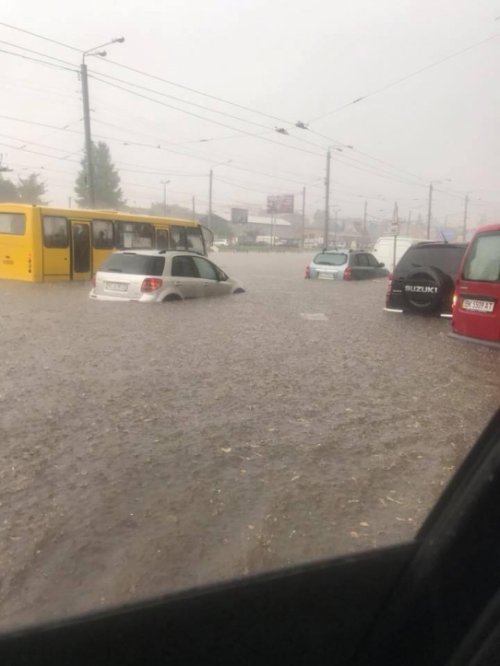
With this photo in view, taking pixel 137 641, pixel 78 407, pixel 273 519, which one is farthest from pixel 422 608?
pixel 78 407

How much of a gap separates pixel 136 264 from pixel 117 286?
628 mm

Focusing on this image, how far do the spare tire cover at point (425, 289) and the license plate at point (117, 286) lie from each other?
5.89 m

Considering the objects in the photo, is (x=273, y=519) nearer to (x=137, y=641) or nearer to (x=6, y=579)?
(x=6, y=579)

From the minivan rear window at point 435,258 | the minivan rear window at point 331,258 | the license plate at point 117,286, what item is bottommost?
the license plate at point 117,286

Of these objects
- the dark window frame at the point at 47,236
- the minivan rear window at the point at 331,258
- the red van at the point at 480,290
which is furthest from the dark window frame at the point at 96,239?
the red van at the point at 480,290

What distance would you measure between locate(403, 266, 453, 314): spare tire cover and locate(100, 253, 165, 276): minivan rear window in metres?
5.26

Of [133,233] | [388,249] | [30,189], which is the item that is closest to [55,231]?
[133,233]

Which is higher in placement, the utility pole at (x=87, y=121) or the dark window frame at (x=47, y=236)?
the utility pole at (x=87, y=121)

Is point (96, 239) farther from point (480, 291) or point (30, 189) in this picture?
point (30, 189)

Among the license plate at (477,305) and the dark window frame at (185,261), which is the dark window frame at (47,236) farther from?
the license plate at (477,305)

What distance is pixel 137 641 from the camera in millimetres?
1751

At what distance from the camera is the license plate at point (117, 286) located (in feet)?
44.8

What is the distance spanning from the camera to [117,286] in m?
13.7

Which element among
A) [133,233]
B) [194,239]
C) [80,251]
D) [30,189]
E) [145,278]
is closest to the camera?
[145,278]
